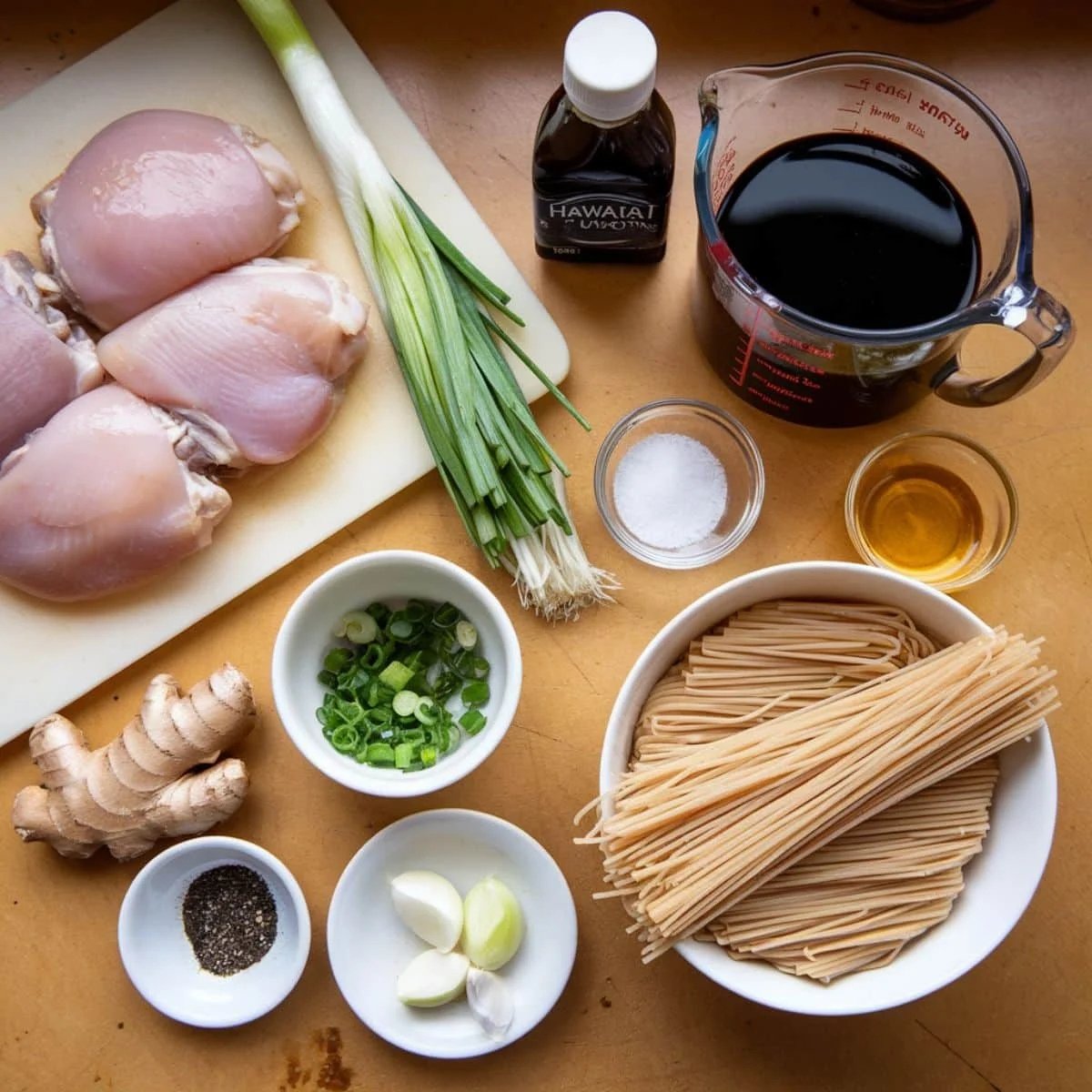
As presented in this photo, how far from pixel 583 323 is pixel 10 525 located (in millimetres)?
706

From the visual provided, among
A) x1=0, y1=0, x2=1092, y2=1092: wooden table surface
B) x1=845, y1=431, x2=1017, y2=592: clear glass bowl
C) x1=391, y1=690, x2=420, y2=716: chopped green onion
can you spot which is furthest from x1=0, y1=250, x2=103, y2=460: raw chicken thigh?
x1=845, y1=431, x2=1017, y2=592: clear glass bowl

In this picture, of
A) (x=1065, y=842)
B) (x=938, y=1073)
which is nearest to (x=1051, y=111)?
(x=1065, y=842)

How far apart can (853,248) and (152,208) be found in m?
0.78

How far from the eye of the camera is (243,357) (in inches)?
51.5

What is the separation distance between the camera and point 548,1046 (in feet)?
4.38

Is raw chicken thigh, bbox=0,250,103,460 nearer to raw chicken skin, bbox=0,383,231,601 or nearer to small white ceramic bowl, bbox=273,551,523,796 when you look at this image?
raw chicken skin, bbox=0,383,231,601

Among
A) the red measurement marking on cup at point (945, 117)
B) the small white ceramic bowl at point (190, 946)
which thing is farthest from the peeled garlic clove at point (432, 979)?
the red measurement marking on cup at point (945, 117)

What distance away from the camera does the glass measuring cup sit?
1.08m

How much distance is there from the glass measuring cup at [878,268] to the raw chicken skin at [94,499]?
2.10ft

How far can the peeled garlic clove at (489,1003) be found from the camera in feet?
4.08

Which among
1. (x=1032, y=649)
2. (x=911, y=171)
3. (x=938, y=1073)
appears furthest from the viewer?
(x=938, y=1073)

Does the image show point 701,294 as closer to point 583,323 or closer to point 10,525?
point 583,323

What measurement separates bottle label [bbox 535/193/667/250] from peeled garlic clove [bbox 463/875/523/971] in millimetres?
743

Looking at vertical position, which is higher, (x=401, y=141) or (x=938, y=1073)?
(x=401, y=141)
